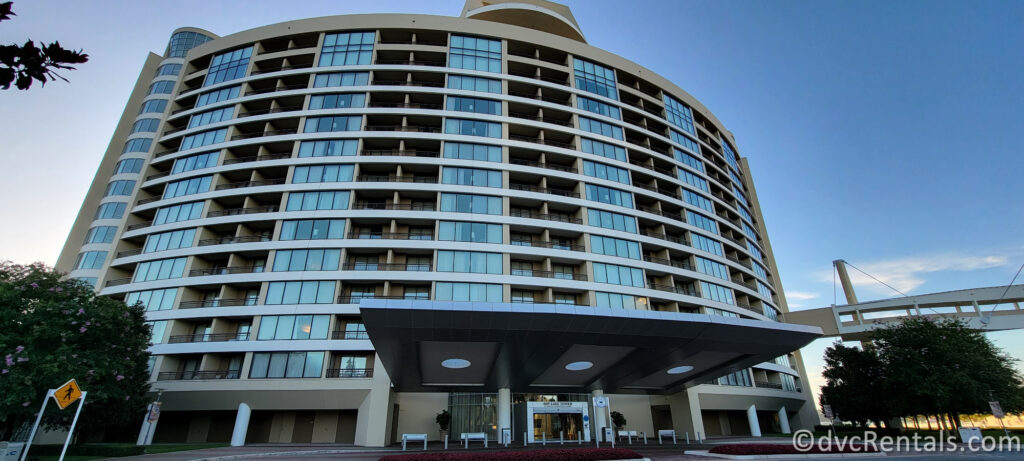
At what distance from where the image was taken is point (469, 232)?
38812 mm

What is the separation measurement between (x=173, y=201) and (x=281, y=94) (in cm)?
1405

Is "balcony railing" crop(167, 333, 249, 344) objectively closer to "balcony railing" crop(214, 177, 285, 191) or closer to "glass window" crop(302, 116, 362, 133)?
"balcony railing" crop(214, 177, 285, 191)

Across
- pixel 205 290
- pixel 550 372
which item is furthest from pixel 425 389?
pixel 205 290

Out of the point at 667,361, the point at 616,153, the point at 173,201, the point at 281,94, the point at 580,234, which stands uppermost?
the point at 281,94

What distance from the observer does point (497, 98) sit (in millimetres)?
46500

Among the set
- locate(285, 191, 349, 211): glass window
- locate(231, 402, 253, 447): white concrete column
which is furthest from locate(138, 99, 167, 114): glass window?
locate(231, 402, 253, 447): white concrete column

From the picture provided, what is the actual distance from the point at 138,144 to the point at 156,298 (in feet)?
66.1

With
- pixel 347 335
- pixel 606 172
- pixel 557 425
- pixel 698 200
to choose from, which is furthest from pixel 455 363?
pixel 698 200

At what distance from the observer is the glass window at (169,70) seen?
5166cm

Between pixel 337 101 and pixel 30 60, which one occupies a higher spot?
pixel 337 101

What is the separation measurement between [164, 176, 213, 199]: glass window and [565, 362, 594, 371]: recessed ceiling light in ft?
118

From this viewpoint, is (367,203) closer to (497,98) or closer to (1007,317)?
(497,98)

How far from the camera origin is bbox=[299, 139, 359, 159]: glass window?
4191 cm

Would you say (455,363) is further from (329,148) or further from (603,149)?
(603,149)
